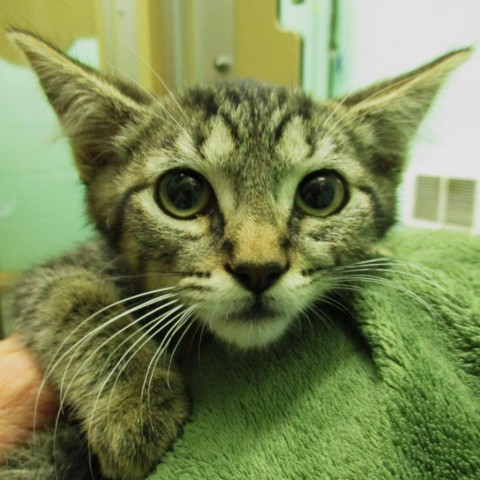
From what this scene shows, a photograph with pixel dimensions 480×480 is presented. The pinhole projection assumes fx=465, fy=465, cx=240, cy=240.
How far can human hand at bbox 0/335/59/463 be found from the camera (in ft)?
2.67

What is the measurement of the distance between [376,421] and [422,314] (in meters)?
0.20

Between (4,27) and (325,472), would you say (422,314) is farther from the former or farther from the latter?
(4,27)

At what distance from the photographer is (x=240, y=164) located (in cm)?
74

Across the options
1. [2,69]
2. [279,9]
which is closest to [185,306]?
[2,69]

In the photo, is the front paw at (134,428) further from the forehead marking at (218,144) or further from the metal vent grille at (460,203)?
the metal vent grille at (460,203)

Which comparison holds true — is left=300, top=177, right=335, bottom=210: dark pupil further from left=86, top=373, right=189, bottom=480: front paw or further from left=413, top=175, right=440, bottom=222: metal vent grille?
left=413, top=175, right=440, bottom=222: metal vent grille

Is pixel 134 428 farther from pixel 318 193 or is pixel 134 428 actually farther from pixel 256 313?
pixel 318 193

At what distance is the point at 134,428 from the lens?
0.66m

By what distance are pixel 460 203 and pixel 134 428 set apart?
63.7 inches

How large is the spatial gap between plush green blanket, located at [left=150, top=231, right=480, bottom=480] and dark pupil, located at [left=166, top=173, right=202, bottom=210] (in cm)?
25

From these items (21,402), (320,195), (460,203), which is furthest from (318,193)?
(460,203)

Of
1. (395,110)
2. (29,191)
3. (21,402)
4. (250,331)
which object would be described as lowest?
(21,402)

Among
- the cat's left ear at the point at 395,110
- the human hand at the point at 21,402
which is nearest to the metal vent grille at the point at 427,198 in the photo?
the cat's left ear at the point at 395,110

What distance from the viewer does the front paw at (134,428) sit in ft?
2.12
